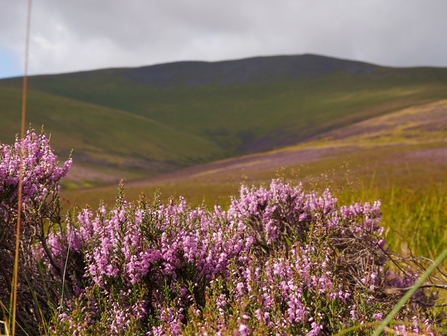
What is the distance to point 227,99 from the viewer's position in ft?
500

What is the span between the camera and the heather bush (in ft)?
9.27

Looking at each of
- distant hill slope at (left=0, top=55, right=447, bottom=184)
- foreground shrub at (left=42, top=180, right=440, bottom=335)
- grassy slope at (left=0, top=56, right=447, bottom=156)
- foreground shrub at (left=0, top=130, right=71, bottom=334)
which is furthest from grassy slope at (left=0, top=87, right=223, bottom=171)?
foreground shrub at (left=0, top=130, right=71, bottom=334)

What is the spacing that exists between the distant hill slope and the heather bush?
245ft

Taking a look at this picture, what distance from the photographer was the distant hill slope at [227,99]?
3784 inches

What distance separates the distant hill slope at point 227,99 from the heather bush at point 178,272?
74637 millimetres

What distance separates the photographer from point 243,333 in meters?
2.21

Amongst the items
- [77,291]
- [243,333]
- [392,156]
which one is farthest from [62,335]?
[392,156]

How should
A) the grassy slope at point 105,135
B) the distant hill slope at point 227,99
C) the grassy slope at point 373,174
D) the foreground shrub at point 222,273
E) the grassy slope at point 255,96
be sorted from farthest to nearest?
the grassy slope at point 255,96 < the distant hill slope at point 227,99 < the grassy slope at point 105,135 < the grassy slope at point 373,174 < the foreground shrub at point 222,273

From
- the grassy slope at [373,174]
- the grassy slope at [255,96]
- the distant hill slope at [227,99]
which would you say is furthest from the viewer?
the grassy slope at [255,96]

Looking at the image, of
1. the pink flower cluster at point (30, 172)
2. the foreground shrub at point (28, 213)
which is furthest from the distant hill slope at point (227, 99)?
the foreground shrub at point (28, 213)

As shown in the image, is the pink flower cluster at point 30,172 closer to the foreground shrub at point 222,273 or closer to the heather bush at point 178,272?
the heather bush at point 178,272

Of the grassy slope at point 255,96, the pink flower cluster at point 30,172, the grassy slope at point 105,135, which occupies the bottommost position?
the grassy slope at point 105,135

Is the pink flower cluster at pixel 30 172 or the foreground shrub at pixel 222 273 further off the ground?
the pink flower cluster at pixel 30 172

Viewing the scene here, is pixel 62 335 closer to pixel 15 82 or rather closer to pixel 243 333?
pixel 243 333
